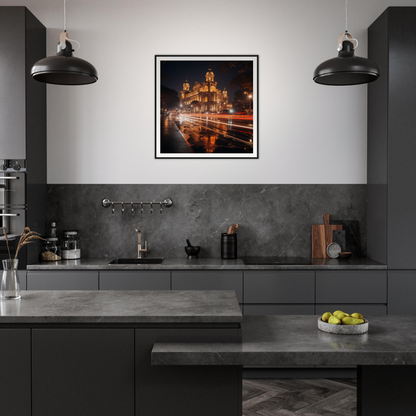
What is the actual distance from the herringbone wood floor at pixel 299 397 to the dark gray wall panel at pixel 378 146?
1245mm

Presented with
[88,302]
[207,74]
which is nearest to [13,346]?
[88,302]

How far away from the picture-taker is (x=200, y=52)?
4.59m

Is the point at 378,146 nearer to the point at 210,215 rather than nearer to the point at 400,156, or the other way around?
the point at 400,156

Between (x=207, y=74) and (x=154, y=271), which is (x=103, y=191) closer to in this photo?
(x=154, y=271)

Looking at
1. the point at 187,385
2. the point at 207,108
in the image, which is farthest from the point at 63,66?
the point at 207,108

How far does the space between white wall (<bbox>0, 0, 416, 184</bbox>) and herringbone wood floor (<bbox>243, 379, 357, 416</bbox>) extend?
2.03 metres

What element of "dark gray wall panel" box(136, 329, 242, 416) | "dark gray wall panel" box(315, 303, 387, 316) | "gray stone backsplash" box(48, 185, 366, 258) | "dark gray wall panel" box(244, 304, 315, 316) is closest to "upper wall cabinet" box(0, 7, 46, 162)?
"gray stone backsplash" box(48, 185, 366, 258)

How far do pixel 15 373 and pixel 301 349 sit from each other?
4.62 feet

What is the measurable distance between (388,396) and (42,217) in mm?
3517

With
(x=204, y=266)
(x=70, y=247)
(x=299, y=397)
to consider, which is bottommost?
(x=299, y=397)

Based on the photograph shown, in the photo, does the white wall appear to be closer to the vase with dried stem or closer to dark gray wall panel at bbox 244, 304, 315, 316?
dark gray wall panel at bbox 244, 304, 315, 316

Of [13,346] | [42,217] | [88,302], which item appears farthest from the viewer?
[42,217]

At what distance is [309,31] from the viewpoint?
458 centimetres

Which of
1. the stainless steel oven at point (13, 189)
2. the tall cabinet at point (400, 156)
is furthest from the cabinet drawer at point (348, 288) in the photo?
the stainless steel oven at point (13, 189)
